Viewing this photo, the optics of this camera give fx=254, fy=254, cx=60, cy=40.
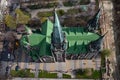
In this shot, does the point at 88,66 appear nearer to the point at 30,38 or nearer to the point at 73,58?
the point at 73,58

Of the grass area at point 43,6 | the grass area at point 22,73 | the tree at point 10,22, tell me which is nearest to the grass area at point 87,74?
the grass area at point 22,73

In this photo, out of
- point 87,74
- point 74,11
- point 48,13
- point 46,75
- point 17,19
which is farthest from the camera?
point 48,13

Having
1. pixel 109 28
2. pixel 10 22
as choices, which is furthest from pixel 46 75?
pixel 109 28

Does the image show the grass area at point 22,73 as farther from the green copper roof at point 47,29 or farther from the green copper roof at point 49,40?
the green copper roof at point 47,29

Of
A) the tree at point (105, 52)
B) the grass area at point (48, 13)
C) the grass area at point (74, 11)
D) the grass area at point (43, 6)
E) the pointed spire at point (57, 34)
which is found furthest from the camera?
the grass area at point (43, 6)

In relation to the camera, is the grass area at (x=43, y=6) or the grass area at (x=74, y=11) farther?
the grass area at (x=43, y=6)

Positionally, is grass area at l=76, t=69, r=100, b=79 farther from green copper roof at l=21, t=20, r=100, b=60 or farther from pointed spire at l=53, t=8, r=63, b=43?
pointed spire at l=53, t=8, r=63, b=43

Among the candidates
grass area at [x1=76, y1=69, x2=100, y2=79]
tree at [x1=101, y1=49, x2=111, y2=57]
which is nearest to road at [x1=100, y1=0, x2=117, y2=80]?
tree at [x1=101, y1=49, x2=111, y2=57]

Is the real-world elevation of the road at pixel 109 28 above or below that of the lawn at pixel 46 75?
above

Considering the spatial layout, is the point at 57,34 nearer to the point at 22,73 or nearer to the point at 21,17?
the point at 22,73
